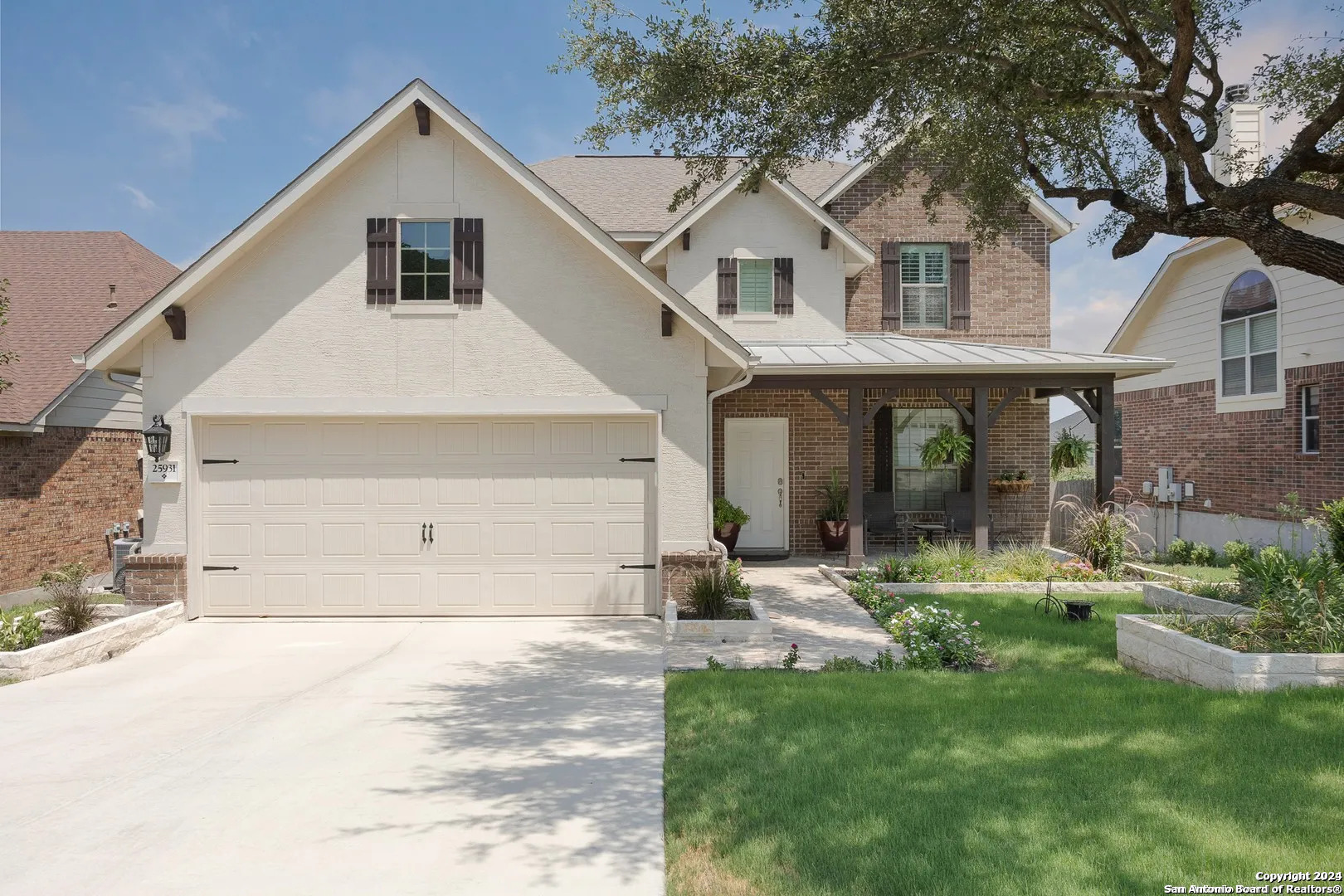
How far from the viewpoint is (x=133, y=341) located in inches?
372

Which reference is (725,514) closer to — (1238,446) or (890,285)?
(890,285)

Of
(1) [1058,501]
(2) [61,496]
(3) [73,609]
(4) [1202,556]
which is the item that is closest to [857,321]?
(1) [1058,501]

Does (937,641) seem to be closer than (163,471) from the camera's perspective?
Yes

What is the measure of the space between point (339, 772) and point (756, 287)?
11.7m

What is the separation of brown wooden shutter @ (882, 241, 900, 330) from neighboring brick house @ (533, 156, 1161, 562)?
2 centimetres

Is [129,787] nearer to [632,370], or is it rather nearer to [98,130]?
[632,370]

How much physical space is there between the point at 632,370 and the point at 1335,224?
40.3ft

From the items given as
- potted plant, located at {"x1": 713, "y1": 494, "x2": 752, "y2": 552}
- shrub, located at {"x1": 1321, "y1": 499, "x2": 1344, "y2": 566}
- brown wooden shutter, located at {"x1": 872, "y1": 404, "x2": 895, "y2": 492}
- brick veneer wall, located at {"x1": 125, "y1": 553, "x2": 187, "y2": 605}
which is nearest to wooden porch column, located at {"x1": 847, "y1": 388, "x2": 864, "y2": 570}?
potted plant, located at {"x1": 713, "y1": 494, "x2": 752, "y2": 552}

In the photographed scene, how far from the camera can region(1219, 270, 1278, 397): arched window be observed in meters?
14.9

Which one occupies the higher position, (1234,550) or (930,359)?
(930,359)

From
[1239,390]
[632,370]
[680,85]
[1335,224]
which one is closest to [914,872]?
[632,370]

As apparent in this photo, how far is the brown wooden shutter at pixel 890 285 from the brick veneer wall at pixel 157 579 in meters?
12.4

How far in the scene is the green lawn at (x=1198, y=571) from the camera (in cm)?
1212

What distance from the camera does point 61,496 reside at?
13.1 meters
